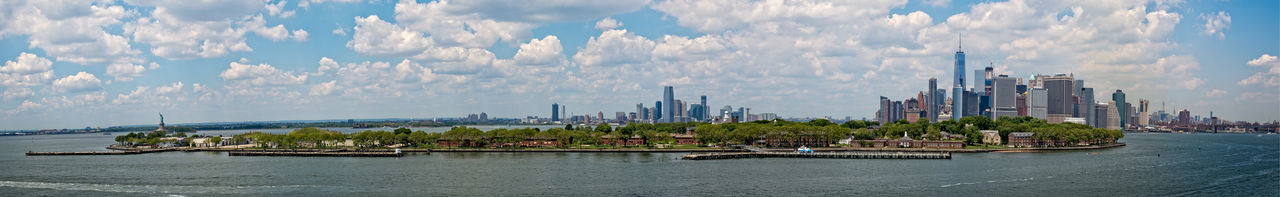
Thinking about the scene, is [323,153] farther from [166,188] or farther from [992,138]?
[992,138]

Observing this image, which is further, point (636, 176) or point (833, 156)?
point (833, 156)

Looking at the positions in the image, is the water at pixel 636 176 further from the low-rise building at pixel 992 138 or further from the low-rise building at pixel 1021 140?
the low-rise building at pixel 992 138

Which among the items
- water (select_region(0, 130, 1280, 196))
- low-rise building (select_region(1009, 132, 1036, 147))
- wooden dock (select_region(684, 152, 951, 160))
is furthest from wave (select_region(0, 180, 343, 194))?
low-rise building (select_region(1009, 132, 1036, 147))

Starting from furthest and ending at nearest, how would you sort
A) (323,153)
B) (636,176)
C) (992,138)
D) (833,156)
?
(992,138) → (323,153) → (833,156) → (636,176)

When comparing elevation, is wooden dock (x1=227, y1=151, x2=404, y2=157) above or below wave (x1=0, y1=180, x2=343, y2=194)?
above

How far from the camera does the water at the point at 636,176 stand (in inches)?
2734

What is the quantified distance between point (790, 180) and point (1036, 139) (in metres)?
78.6

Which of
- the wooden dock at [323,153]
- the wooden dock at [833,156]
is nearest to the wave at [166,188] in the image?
the wooden dock at [323,153]

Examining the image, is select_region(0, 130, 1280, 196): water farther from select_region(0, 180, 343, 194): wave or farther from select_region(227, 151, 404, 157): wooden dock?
select_region(227, 151, 404, 157): wooden dock

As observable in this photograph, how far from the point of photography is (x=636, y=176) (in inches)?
3199

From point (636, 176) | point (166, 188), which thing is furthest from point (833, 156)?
point (166, 188)

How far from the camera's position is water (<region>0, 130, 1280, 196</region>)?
228 feet

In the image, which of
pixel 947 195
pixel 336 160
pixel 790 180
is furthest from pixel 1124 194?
pixel 336 160

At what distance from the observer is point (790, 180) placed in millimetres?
77188
